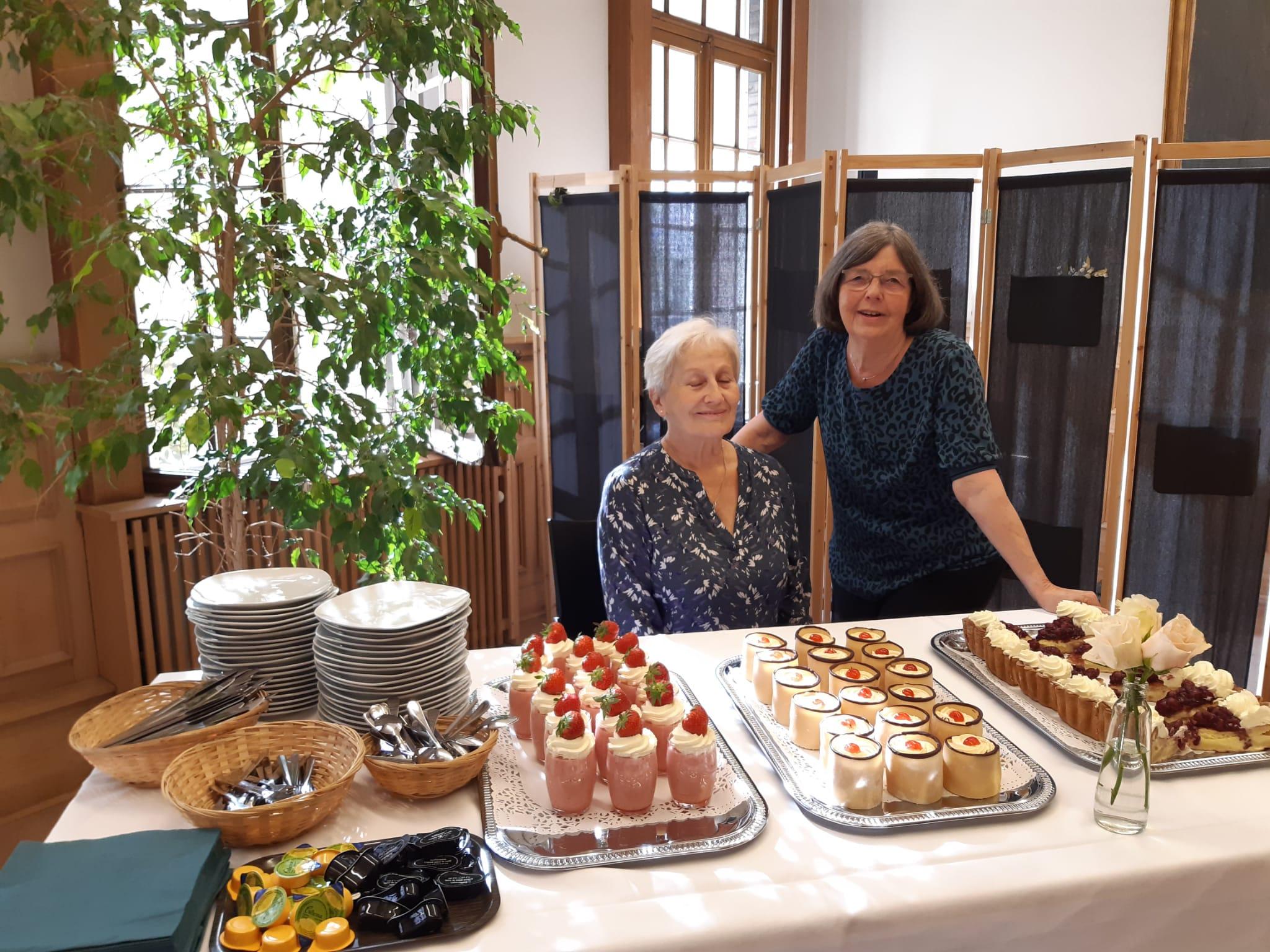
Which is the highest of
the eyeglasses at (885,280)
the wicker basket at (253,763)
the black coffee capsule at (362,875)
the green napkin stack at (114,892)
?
the eyeglasses at (885,280)

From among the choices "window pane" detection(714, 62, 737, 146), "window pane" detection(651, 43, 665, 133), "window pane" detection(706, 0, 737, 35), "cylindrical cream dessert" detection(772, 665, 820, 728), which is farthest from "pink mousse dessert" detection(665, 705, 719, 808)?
"window pane" detection(706, 0, 737, 35)

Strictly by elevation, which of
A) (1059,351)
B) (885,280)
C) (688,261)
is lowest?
(1059,351)

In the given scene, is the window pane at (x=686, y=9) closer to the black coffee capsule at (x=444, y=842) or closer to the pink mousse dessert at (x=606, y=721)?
the pink mousse dessert at (x=606, y=721)

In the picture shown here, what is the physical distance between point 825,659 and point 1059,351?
7.13 ft

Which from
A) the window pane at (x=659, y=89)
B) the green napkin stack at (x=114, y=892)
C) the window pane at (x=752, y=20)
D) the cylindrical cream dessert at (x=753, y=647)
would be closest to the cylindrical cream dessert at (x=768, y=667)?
the cylindrical cream dessert at (x=753, y=647)

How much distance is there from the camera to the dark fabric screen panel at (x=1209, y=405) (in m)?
3.08

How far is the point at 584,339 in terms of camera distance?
3838 mm

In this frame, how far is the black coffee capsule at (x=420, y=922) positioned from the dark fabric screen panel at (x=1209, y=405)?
9.96 ft

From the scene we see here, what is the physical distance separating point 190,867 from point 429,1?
168 centimetres

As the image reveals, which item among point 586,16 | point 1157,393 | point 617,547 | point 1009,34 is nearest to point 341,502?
point 617,547

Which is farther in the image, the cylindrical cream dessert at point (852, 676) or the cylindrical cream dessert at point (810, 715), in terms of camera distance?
the cylindrical cream dessert at point (852, 676)

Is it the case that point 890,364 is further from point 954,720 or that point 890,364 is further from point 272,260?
point 272,260

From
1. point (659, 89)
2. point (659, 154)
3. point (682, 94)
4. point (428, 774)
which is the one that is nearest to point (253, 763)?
point (428, 774)

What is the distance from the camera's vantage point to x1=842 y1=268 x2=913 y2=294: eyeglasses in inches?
89.2
